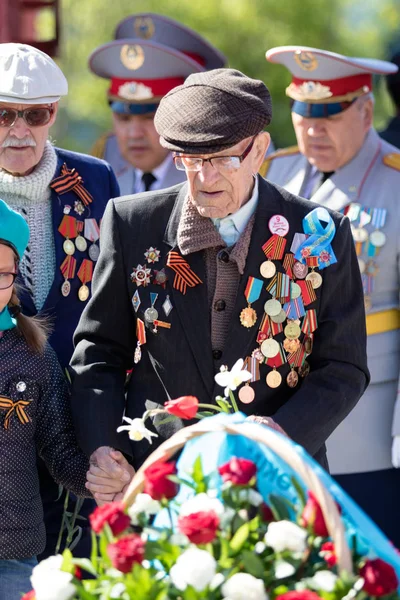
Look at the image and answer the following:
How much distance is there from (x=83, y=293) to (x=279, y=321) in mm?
772

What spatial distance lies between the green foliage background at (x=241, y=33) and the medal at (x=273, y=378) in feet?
32.1

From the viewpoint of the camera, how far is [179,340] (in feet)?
10.8

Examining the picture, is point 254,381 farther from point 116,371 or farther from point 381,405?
point 381,405

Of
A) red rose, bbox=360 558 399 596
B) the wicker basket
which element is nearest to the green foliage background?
the wicker basket

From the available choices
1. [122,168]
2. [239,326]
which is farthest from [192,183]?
[122,168]

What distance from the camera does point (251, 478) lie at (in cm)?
241

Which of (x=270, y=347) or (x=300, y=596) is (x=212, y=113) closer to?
(x=270, y=347)

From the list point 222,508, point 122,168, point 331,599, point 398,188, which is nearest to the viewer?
point 331,599

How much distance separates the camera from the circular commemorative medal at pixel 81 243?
153 inches

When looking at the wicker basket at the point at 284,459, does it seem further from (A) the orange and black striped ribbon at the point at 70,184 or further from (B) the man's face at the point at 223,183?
(A) the orange and black striped ribbon at the point at 70,184

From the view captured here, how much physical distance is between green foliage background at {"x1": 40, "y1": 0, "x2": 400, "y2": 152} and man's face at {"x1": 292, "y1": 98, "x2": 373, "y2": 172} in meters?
7.77

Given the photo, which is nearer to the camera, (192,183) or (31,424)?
(192,183)

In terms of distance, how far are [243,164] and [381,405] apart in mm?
2154

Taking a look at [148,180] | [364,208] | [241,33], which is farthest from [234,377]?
[241,33]
